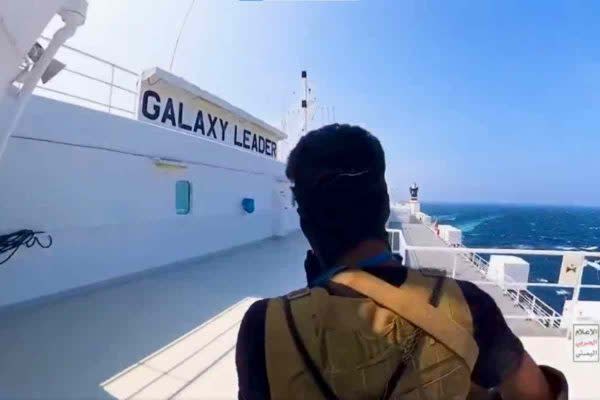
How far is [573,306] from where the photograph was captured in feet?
10.4

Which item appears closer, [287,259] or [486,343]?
[486,343]

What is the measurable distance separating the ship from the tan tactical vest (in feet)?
1.25

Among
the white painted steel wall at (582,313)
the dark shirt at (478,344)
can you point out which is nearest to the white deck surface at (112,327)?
the dark shirt at (478,344)

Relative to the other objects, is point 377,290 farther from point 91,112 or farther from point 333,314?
point 91,112

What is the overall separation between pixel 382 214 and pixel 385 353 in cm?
31

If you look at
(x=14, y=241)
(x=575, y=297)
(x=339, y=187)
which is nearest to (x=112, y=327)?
(x=14, y=241)

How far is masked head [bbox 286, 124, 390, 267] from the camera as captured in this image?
2.48 feet

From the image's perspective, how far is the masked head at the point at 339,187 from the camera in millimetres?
754

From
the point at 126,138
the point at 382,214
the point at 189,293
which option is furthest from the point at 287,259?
the point at 382,214

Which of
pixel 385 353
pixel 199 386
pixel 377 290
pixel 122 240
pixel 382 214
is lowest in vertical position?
pixel 199 386

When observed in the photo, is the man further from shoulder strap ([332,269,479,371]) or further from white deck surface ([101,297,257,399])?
white deck surface ([101,297,257,399])

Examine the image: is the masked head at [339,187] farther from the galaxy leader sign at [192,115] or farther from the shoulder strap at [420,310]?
the galaxy leader sign at [192,115]

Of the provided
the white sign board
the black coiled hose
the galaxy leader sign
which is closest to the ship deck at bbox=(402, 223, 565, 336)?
the white sign board

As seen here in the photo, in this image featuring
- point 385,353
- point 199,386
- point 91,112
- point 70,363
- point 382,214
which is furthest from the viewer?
point 91,112
